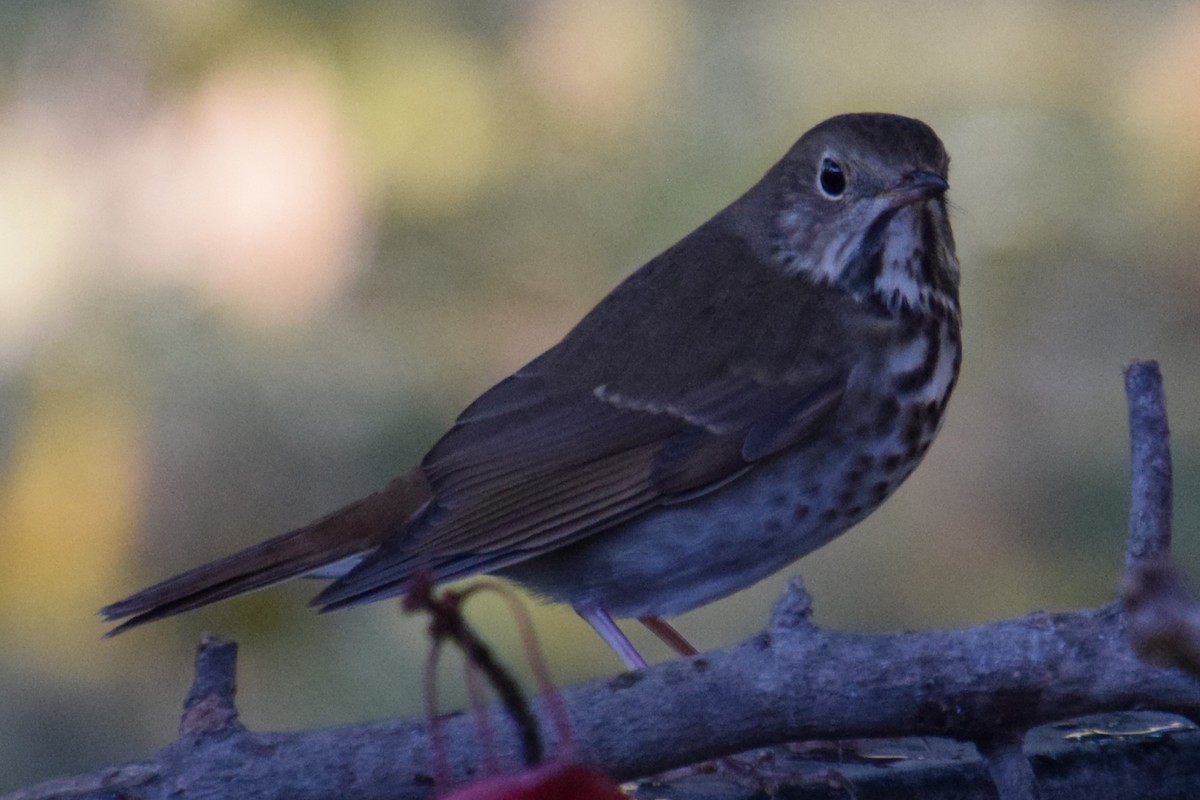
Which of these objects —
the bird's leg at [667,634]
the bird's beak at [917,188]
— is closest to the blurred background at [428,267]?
the bird's leg at [667,634]

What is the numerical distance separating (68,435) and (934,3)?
161cm

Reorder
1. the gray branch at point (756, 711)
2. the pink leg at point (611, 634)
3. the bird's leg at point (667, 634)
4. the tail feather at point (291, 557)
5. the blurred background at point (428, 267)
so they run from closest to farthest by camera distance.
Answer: the gray branch at point (756, 711) → the tail feather at point (291, 557) → the pink leg at point (611, 634) → the bird's leg at point (667, 634) → the blurred background at point (428, 267)

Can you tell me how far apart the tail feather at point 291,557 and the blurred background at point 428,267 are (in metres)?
0.53

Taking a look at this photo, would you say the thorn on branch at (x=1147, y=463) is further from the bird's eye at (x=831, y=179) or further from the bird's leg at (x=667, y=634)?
the bird's leg at (x=667, y=634)

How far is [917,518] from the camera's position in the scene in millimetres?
2725

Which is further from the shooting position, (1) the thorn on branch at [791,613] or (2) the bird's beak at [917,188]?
(2) the bird's beak at [917,188]

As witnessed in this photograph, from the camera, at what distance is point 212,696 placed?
1.23 m

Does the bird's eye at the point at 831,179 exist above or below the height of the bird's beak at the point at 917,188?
above

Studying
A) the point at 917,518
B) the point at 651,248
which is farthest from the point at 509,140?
the point at 917,518

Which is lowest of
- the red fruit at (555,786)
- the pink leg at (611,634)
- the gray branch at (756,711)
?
the red fruit at (555,786)

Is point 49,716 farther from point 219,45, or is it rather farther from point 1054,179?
point 1054,179

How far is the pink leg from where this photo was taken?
1848 millimetres

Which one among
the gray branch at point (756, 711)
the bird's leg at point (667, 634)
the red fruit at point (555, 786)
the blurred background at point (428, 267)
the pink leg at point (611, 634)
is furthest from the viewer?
the blurred background at point (428, 267)

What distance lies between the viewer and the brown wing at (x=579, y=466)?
1778mm
